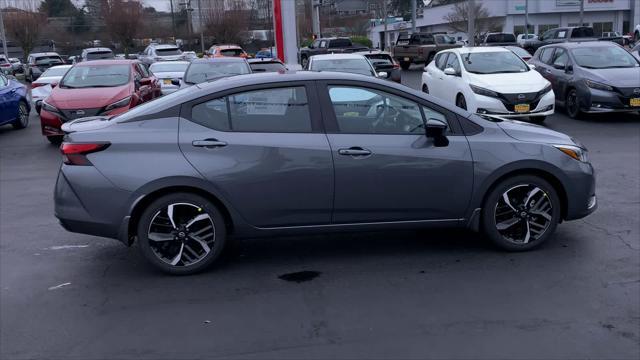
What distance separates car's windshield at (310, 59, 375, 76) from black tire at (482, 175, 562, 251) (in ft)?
32.2

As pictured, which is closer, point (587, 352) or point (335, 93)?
point (587, 352)

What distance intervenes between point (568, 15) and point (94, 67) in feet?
203

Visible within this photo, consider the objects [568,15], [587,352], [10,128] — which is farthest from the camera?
[568,15]

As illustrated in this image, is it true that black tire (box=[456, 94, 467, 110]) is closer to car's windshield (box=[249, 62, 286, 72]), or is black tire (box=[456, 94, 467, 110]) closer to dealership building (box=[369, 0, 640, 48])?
car's windshield (box=[249, 62, 286, 72])

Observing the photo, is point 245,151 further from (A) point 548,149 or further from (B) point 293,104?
(A) point 548,149

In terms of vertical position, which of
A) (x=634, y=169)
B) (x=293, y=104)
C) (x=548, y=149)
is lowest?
(x=634, y=169)

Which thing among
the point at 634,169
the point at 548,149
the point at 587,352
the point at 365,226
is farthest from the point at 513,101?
the point at 587,352

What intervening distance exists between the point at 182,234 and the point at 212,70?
1059 cm

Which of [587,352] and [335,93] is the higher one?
[335,93]

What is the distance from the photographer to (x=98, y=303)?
477 cm

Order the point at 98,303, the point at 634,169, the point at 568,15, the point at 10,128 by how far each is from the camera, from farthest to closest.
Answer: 1. the point at 568,15
2. the point at 10,128
3. the point at 634,169
4. the point at 98,303

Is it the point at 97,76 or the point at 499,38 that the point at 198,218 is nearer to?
the point at 97,76

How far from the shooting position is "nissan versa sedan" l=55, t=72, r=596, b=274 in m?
5.11

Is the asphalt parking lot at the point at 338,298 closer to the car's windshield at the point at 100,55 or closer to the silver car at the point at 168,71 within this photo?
the silver car at the point at 168,71
